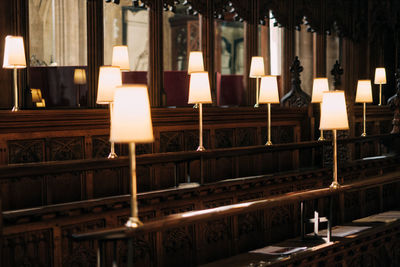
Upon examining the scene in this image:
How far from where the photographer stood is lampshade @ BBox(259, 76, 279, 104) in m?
5.43

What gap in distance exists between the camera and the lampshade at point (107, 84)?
13.6 feet

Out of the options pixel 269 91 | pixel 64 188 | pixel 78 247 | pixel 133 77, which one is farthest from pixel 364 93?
pixel 78 247

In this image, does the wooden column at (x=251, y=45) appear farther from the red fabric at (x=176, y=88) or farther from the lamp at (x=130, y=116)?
the lamp at (x=130, y=116)

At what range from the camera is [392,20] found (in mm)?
10086

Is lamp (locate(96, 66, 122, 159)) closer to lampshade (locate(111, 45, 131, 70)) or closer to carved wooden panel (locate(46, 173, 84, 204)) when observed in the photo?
carved wooden panel (locate(46, 173, 84, 204))

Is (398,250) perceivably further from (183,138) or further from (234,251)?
(183,138)

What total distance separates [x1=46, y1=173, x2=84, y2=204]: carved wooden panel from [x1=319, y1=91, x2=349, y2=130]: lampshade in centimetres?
216

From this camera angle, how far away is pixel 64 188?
4.38 m

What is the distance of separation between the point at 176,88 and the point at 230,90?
190 cm

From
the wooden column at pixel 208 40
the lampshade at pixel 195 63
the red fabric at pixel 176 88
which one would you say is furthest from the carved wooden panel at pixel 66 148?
the red fabric at pixel 176 88

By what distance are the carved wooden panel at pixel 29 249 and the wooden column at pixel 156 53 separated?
3.13 meters

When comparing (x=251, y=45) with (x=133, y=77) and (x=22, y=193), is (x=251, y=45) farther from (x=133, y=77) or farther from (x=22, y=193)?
(x=22, y=193)

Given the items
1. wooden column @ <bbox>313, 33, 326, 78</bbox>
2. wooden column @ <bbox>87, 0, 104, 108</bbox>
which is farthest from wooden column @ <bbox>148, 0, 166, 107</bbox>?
wooden column @ <bbox>313, 33, 326, 78</bbox>

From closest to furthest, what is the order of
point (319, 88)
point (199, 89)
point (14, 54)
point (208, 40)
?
point (14, 54), point (199, 89), point (319, 88), point (208, 40)
